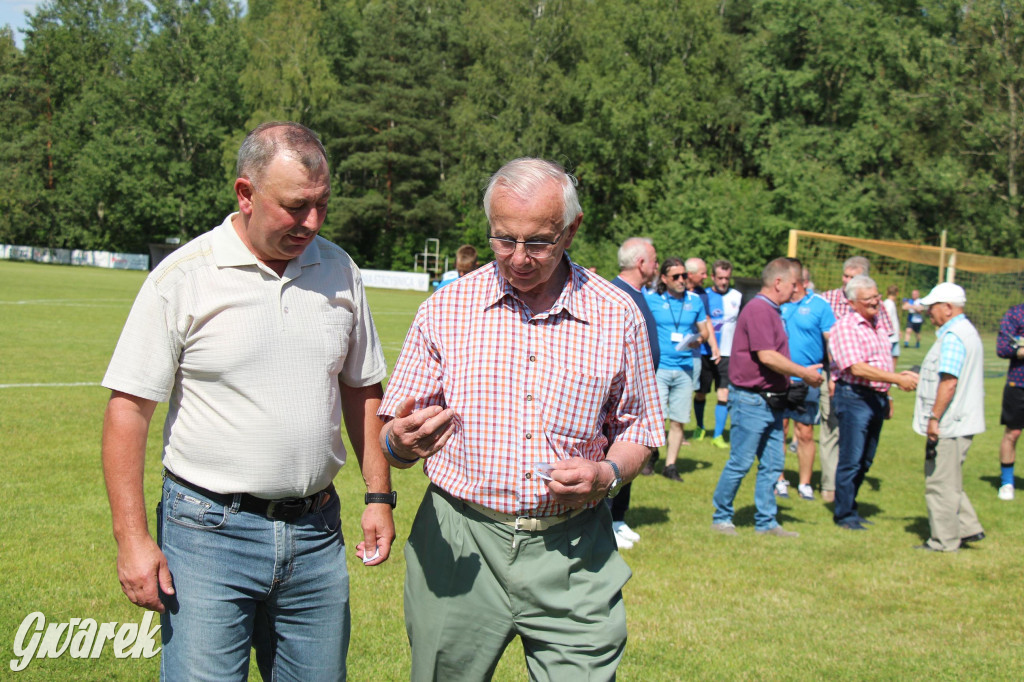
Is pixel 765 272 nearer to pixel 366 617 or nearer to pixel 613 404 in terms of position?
pixel 366 617

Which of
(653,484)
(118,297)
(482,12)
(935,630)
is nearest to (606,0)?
(482,12)

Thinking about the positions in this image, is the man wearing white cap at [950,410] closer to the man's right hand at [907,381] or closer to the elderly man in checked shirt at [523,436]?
the man's right hand at [907,381]

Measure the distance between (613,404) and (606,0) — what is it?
2046 inches

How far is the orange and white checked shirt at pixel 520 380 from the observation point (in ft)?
9.26

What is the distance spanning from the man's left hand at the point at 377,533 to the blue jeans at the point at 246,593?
0.12 meters

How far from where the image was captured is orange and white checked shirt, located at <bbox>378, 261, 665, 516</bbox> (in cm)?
282

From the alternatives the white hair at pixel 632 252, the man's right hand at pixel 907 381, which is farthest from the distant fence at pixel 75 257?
the man's right hand at pixel 907 381

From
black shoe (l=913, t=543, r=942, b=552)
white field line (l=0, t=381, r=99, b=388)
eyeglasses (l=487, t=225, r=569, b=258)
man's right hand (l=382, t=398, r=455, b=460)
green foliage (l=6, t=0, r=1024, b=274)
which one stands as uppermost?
green foliage (l=6, t=0, r=1024, b=274)

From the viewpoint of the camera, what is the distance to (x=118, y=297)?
3089 centimetres

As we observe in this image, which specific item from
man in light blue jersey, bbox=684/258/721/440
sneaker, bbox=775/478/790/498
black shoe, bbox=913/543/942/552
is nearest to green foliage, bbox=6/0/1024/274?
man in light blue jersey, bbox=684/258/721/440

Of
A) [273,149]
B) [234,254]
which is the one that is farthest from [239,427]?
[273,149]

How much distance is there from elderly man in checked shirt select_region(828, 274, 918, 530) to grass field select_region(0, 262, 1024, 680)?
46 centimetres

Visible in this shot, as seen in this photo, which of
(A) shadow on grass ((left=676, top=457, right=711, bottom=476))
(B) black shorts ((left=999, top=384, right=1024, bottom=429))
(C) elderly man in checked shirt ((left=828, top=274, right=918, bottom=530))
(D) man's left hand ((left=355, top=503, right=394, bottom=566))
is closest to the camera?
(D) man's left hand ((left=355, top=503, right=394, bottom=566))

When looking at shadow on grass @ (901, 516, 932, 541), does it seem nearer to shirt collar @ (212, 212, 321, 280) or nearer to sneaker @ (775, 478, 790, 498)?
sneaker @ (775, 478, 790, 498)
